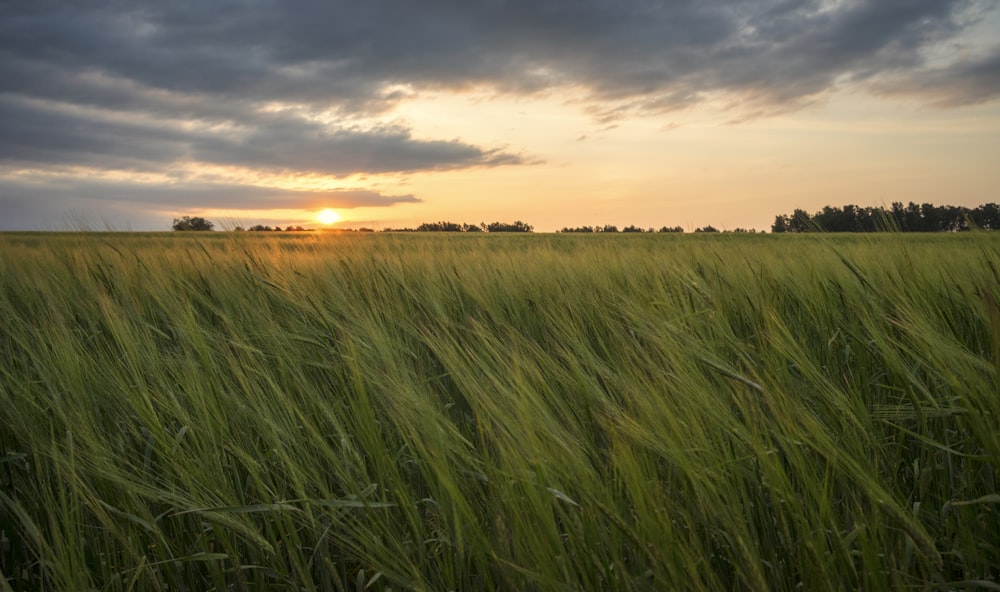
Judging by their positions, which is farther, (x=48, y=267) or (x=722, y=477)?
(x=48, y=267)

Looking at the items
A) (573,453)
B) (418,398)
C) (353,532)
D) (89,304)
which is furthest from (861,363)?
(89,304)

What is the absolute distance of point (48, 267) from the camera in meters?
3.75

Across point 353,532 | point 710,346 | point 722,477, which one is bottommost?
point 353,532

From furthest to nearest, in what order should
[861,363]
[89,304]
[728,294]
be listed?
[89,304] → [728,294] → [861,363]

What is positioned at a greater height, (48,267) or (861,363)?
(48,267)

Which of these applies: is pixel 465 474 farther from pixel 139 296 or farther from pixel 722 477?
pixel 139 296

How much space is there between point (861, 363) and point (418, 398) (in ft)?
4.89

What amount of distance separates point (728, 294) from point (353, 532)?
6.67ft

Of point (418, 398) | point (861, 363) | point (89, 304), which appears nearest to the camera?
point (418, 398)

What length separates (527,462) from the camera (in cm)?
100

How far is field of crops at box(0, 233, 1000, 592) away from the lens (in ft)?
2.97

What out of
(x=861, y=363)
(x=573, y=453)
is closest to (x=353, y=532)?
(x=573, y=453)

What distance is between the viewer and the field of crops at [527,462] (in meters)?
0.90

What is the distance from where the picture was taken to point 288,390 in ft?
5.19
